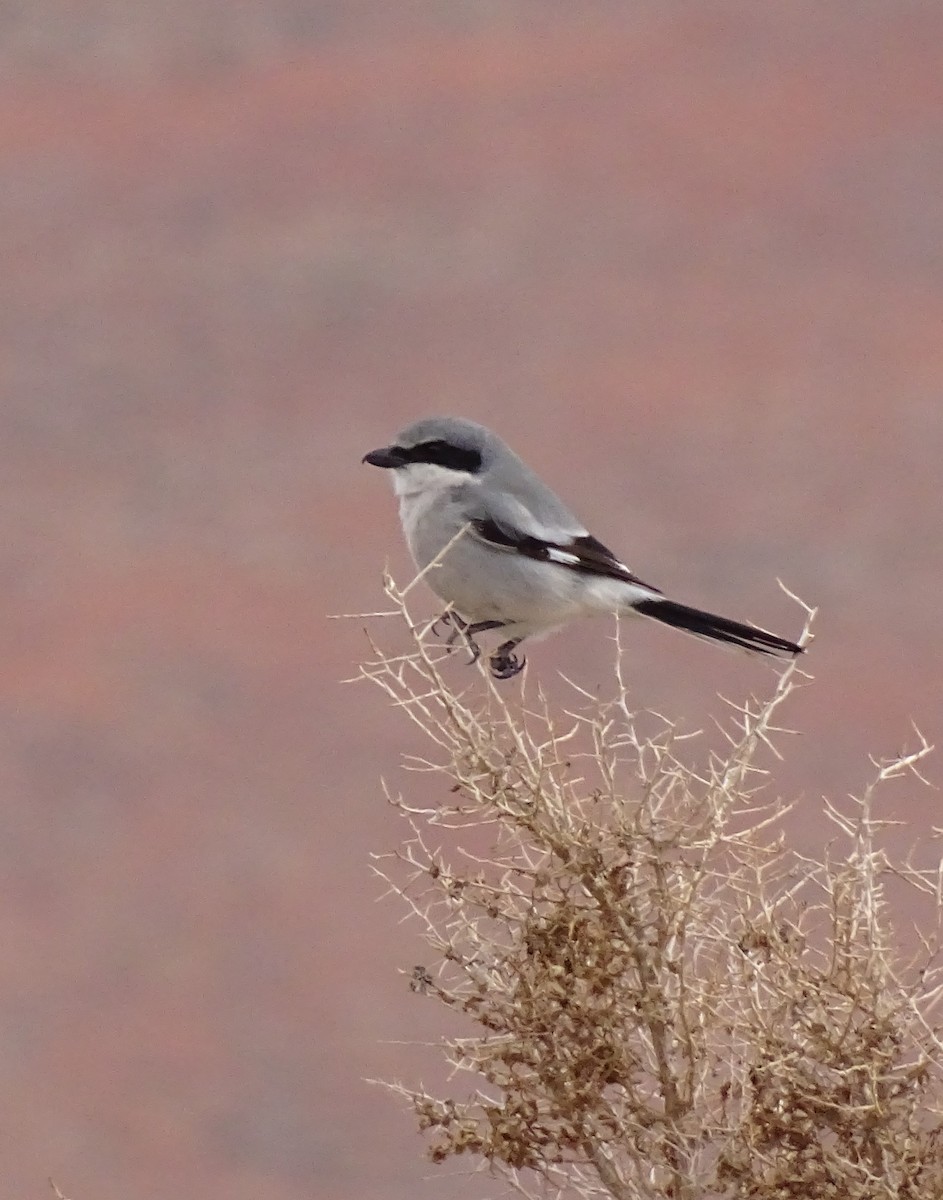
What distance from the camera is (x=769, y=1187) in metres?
1.86

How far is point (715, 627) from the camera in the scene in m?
3.09

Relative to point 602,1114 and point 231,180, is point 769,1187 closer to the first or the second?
point 602,1114

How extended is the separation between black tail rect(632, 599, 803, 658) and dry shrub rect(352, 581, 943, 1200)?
70 centimetres

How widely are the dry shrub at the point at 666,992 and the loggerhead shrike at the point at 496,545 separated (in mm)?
1213

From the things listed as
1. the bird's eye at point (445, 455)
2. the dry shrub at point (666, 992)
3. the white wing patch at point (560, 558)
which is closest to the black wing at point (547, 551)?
the white wing patch at point (560, 558)

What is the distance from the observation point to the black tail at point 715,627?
2904 millimetres

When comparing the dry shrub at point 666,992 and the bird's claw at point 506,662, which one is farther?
the bird's claw at point 506,662

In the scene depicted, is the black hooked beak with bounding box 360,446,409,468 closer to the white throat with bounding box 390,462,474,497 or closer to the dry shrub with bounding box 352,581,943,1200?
the white throat with bounding box 390,462,474,497

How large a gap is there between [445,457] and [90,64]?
12.0 metres

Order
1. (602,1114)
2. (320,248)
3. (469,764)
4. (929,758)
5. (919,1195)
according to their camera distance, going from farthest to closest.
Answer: (320,248), (929,758), (469,764), (602,1114), (919,1195)

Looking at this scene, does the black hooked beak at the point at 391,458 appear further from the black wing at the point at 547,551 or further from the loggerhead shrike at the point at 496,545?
the black wing at the point at 547,551

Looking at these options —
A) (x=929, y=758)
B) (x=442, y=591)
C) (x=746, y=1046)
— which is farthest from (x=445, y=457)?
(x=929, y=758)

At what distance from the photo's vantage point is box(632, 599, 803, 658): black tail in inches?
114

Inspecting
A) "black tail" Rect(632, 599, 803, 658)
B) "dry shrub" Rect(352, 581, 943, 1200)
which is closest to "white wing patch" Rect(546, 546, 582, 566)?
"black tail" Rect(632, 599, 803, 658)
